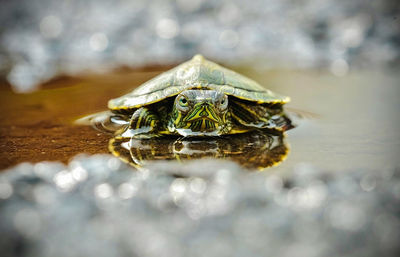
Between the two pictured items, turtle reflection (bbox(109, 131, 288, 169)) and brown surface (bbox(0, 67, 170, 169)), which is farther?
brown surface (bbox(0, 67, 170, 169))

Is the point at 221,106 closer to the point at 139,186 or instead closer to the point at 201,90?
the point at 201,90

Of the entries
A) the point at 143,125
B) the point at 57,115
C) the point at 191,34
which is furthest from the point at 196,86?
the point at 191,34

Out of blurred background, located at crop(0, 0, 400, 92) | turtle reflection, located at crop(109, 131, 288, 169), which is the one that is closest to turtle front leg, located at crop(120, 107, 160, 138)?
turtle reflection, located at crop(109, 131, 288, 169)

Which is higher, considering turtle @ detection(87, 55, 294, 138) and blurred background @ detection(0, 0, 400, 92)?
blurred background @ detection(0, 0, 400, 92)

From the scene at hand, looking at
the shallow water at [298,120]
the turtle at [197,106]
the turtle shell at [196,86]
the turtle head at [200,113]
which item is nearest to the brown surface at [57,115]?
the shallow water at [298,120]

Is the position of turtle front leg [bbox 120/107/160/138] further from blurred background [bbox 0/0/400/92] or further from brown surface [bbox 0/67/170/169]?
blurred background [bbox 0/0/400/92]

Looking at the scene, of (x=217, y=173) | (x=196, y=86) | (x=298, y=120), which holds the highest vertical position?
(x=196, y=86)

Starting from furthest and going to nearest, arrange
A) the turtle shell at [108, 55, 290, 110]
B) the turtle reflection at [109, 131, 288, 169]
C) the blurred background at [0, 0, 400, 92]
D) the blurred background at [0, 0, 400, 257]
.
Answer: the blurred background at [0, 0, 400, 92] < the turtle shell at [108, 55, 290, 110] < the turtle reflection at [109, 131, 288, 169] < the blurred background at [0, 0, 400, 257]

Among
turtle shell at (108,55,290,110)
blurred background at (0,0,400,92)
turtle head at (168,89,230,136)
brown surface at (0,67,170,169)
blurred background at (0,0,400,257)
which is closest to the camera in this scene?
blurred background at (0,0,400,257)

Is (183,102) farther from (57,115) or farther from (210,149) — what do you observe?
(57,115)
